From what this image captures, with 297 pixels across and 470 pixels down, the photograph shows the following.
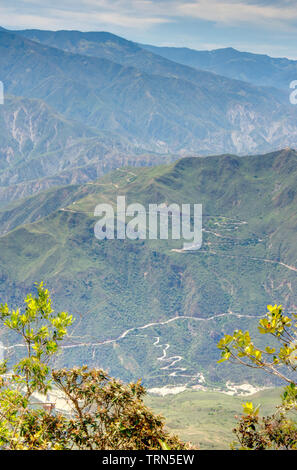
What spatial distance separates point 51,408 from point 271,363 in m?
6.46

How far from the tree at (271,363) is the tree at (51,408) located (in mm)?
2090

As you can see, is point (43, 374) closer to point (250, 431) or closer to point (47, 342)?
point (47, 342)

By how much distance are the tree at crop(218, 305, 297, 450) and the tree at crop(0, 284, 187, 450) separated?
82.3 inches

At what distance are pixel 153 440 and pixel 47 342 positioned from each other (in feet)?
14.0

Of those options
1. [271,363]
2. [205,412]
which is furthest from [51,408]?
[205,412]

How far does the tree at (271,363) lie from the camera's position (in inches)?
520

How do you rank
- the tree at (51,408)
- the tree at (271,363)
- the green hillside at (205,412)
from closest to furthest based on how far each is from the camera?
the tree at (271,363) → the tree at (51,408) → the green hillside at (205,412)

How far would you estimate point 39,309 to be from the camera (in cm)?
1568

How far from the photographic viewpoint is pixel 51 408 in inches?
594

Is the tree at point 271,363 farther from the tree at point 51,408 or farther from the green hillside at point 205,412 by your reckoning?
the green hillside at point 205,412

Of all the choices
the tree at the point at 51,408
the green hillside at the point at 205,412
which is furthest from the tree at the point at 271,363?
the green hillside at the point at 205,412
